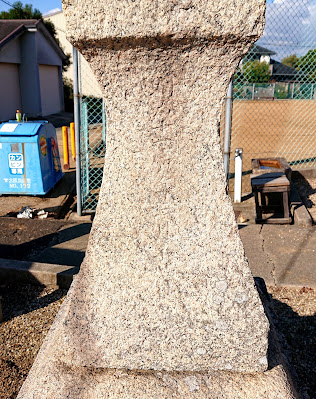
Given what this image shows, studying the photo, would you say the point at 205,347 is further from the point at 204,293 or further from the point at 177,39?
the point at 177,39

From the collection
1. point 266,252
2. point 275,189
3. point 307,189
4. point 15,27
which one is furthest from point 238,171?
point 15,27

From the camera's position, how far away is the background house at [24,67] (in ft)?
64.4

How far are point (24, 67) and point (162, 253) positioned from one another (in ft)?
72.0

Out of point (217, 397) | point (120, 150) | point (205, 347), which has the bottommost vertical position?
point (217, 397)

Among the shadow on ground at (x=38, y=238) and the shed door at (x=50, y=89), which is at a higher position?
the shed door at (x=50, y=89)

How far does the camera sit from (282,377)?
173 centimetres

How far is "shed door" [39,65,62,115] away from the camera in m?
22.8

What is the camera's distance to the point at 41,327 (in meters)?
3.20

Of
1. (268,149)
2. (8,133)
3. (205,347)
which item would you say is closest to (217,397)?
(205,347)

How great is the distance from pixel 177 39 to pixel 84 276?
1049 millimetres

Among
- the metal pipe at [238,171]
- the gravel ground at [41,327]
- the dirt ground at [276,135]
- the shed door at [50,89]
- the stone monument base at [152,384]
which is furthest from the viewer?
the shed door at [50,89]

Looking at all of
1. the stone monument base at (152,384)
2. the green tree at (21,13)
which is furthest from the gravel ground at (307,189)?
the green tree at (21,13)

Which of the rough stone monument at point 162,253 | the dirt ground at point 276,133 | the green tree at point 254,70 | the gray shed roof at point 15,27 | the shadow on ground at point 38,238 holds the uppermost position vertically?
the gray shed roof at point 15,27

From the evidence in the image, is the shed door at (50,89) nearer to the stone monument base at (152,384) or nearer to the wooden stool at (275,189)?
the wooden stool at (275,189)
